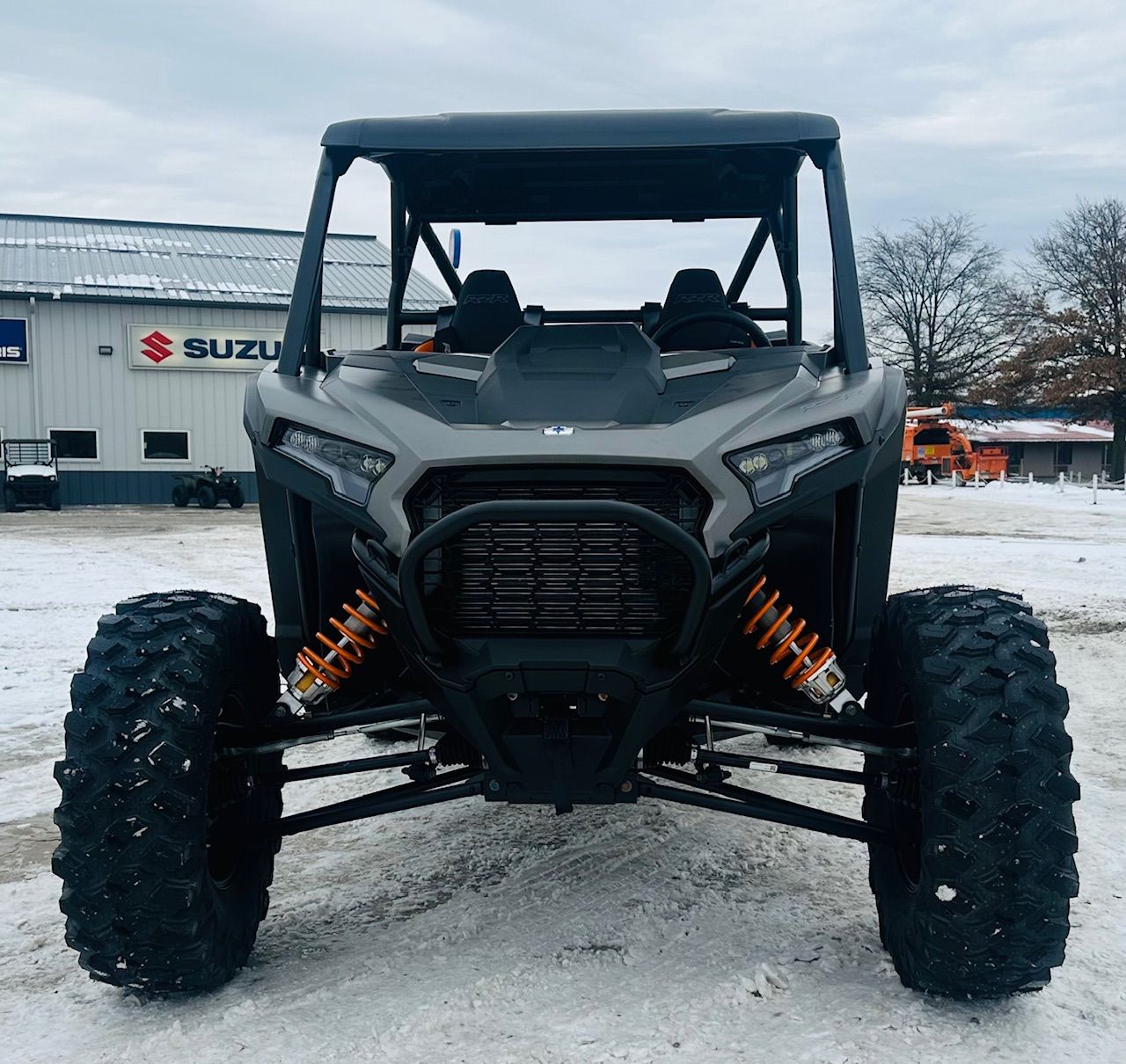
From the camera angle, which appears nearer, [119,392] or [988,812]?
[988,812]

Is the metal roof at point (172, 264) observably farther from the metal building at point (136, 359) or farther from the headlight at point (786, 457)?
the headlight at point (786, 457)

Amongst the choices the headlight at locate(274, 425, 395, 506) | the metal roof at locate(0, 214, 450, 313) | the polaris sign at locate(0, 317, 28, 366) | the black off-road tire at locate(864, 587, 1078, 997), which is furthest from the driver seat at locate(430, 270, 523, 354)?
the polaris sign at locate(0, 317, 28, 366)

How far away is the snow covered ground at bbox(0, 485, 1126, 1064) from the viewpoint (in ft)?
9.09

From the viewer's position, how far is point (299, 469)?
9.96 feet

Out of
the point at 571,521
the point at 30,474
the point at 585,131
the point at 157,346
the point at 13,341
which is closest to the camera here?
the point at 571,521

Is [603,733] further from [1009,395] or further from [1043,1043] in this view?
[1009,395]

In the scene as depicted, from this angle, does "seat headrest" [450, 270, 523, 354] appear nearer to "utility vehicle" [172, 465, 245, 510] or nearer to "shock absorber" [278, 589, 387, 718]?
"shock absorber" [278, 589, 387, 718]

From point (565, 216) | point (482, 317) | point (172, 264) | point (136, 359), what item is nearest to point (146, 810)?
point (482, 317)

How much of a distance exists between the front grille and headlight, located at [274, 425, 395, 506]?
152 millimetres

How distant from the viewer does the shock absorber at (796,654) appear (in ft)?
10.00

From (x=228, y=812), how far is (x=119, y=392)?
26.7 metres

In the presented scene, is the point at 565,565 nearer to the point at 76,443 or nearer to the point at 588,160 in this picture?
the point at 588,160

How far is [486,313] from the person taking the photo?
4.30 meters

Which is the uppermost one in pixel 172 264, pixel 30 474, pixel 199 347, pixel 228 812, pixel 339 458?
pixel 172 264
